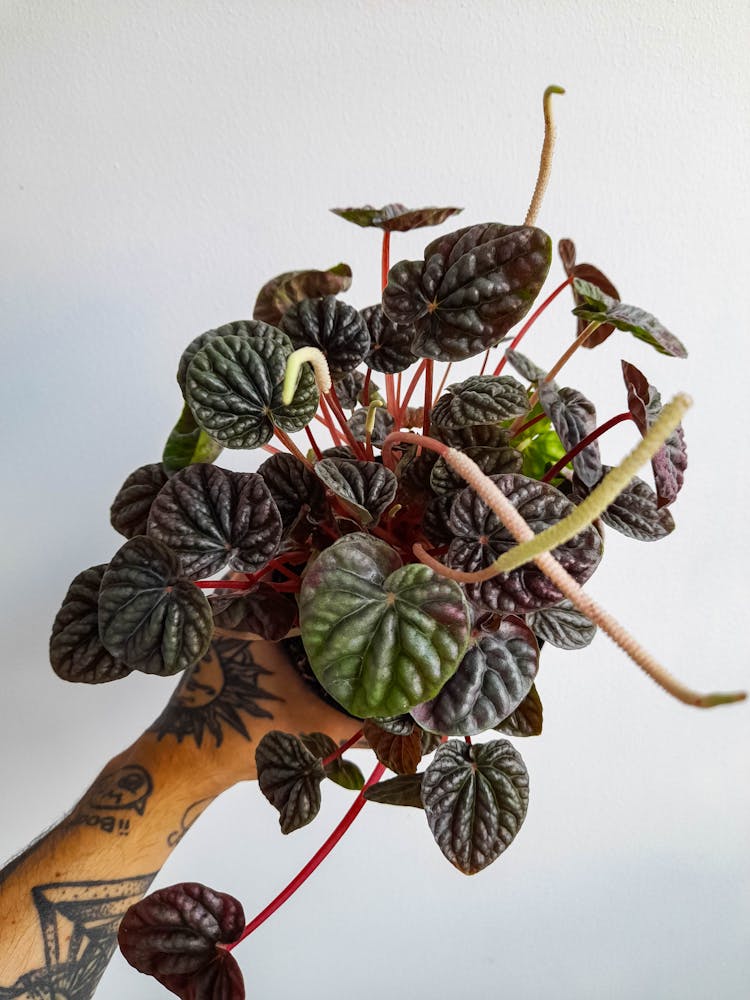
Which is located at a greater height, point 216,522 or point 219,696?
point 216,522

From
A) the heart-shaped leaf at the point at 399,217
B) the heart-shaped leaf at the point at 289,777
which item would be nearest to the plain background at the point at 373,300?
the heart-shaped leaf at the point at 399,217

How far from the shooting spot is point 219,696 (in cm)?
82

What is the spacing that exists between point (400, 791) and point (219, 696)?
0.76 feet

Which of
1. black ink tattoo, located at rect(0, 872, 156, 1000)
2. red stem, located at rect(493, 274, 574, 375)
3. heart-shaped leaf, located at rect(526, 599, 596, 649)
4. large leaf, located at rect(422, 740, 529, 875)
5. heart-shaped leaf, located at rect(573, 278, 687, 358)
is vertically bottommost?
large leaf, located at rect(422, 740, 529, 875)

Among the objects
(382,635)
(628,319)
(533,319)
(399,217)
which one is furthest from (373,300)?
(382,635)

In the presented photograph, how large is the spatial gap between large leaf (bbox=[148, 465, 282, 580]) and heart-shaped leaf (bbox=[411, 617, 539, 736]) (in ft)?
0.53

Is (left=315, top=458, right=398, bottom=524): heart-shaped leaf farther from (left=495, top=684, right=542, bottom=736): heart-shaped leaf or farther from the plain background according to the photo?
the plain background

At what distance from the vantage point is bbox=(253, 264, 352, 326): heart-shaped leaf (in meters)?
0.74

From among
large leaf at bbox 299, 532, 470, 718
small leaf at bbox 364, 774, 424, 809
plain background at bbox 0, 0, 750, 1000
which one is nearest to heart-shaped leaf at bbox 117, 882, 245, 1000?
small leaf at bbox 364, 774, 424, 809

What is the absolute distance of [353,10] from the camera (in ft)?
3.20

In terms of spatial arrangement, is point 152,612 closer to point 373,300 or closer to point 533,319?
point 533,319

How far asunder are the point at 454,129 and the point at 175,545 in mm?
690

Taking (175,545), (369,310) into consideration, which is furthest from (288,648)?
(369,310)

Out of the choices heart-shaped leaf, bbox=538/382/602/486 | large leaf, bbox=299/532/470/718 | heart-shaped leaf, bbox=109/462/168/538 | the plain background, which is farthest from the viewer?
the plain background
